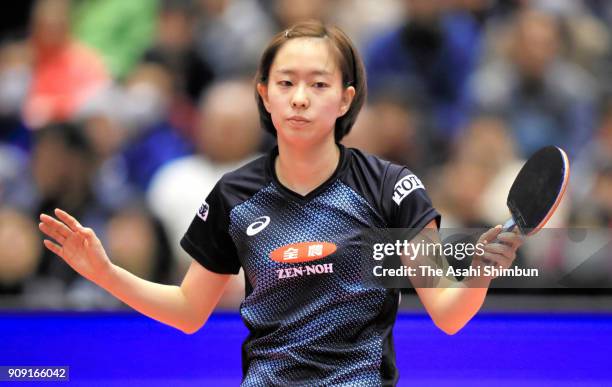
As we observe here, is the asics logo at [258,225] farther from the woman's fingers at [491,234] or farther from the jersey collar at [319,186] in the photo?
the woman's fingers at [491,234]

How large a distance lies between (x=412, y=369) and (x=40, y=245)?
210cm

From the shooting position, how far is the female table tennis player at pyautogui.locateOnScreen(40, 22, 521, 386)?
2.70 m

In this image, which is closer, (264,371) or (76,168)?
(264,371)

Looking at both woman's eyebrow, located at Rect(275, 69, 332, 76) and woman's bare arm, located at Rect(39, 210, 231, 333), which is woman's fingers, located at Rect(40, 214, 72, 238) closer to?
woman's bare arm, located at Rect(39, 210, 231, 333)

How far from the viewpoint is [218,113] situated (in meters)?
5.53

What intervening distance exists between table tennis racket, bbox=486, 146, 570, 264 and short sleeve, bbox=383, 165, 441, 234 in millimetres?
212

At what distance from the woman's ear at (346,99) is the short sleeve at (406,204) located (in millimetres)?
214

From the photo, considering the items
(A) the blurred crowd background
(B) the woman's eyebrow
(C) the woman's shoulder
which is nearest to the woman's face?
(B) the woman's eyebrow

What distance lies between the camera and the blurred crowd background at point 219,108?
5.28m

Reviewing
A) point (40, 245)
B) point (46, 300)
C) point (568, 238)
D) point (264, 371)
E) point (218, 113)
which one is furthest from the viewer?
point (218, 113)

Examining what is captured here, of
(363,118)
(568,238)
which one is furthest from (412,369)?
(363,118)

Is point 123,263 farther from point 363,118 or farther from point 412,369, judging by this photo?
point 412,369

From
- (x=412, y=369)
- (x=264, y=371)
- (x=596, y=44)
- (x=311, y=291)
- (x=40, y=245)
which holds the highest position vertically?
(x=596, y=44)

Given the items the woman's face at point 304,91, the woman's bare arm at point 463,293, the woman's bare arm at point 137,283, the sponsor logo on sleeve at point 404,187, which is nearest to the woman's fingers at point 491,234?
the woman's bare arm at point 463,293
